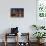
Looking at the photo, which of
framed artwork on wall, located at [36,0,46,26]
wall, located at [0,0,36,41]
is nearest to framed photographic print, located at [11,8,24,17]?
wall, located at [0,0,36,41]

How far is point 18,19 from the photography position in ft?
23.8

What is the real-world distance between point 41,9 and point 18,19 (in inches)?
43.8

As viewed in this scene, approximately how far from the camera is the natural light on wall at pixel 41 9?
285 inches

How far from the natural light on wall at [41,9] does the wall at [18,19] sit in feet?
0.60

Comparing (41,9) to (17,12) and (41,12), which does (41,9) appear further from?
(17,12)

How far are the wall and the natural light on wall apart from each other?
0.18 meters

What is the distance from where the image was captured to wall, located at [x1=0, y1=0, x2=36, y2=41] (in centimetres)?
719

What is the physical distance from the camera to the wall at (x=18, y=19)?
719cm

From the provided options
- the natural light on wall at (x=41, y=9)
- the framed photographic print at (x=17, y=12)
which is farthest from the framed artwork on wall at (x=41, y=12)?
the framed photographic print at (x=17, y=12)

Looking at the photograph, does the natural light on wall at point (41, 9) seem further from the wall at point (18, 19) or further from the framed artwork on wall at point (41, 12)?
the wall at point (18, 19)

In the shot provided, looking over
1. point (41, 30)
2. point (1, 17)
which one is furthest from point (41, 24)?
point (1, 17)

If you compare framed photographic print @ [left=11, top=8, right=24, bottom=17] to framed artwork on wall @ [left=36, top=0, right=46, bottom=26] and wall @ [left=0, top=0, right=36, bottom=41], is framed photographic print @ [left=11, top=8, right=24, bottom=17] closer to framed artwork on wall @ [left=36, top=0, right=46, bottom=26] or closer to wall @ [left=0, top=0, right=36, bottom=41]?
→ wall @ [left=0, top=0, right=36, bottom=41]

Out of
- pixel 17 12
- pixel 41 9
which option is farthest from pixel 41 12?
pixel 17 12

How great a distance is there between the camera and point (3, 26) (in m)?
7.23
